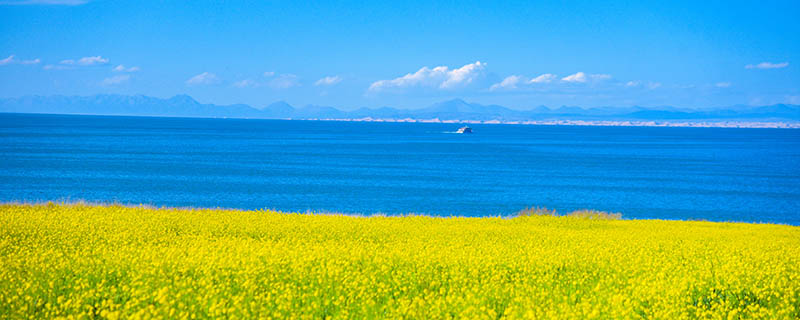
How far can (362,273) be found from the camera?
12539 millimetres

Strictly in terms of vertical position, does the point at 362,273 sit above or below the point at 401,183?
above

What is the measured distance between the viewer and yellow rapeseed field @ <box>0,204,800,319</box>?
394 inches

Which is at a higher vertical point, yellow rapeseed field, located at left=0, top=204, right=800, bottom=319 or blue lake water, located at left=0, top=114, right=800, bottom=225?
yellow rapeseed field, located at left=0, top=204, right=800, bottom=319

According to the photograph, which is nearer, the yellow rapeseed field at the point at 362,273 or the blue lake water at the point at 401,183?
the yellow rapeseed field at the point at 362,273

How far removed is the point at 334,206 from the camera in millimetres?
48906

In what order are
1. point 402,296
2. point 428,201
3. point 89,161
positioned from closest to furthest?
point 402,296, point 428,201, point 89,161

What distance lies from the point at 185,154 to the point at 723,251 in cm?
8834

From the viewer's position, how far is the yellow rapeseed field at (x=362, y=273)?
10016mm

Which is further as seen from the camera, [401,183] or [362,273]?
[401,183]

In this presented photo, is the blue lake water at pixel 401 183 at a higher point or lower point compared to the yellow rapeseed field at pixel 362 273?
lower

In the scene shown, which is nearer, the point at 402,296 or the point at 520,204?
the point at 402,296

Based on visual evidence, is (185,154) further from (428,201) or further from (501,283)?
(501,283)

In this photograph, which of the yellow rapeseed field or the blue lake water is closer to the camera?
the yellow rapeseed field

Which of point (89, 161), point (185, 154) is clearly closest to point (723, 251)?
point (89, 161)
